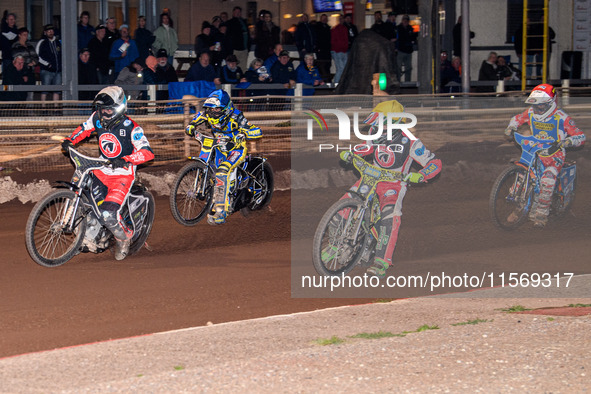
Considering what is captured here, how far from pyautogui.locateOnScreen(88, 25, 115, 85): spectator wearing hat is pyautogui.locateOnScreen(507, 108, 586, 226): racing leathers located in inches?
335

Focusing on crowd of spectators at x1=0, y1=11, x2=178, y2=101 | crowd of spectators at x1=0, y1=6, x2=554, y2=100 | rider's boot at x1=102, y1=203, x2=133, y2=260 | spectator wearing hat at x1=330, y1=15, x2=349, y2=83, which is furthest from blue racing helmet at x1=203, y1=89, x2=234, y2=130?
spectator wearing hat at x1=330, y1=15, x2=349, y2=83

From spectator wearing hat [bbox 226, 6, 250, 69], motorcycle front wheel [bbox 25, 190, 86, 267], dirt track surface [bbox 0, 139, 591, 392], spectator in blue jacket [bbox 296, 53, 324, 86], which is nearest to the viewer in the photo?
dirt track surface [bbox 0, 139, 591, 392]

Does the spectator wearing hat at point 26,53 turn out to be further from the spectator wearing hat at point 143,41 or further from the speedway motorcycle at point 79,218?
the speedway motorcycle at point 79,218

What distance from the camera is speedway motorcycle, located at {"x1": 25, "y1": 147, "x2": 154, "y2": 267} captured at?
9.75m

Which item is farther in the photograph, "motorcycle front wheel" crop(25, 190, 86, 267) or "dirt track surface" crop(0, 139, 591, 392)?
"motorcycle front wheel" crop(25, 190, 86, 267)

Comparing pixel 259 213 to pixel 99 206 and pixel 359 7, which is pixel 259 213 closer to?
pixel 99 206

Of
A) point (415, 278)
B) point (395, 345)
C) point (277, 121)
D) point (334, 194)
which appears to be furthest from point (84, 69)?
point (395, 345)

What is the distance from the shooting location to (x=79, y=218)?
32.7ft

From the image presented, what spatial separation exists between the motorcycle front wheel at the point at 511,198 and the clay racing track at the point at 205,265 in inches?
8.7

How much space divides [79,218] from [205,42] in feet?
31.8

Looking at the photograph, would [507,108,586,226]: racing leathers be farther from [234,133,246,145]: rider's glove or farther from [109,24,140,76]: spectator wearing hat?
[109,24,140,76]: spectator wearing hat

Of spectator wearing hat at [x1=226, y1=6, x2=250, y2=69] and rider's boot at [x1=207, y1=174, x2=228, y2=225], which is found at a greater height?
spectator wearing hat at [x1=226, y1=6, x2=250, y2=69]

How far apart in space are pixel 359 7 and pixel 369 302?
17.5 metres

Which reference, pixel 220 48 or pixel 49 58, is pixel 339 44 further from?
pixel 49 58
